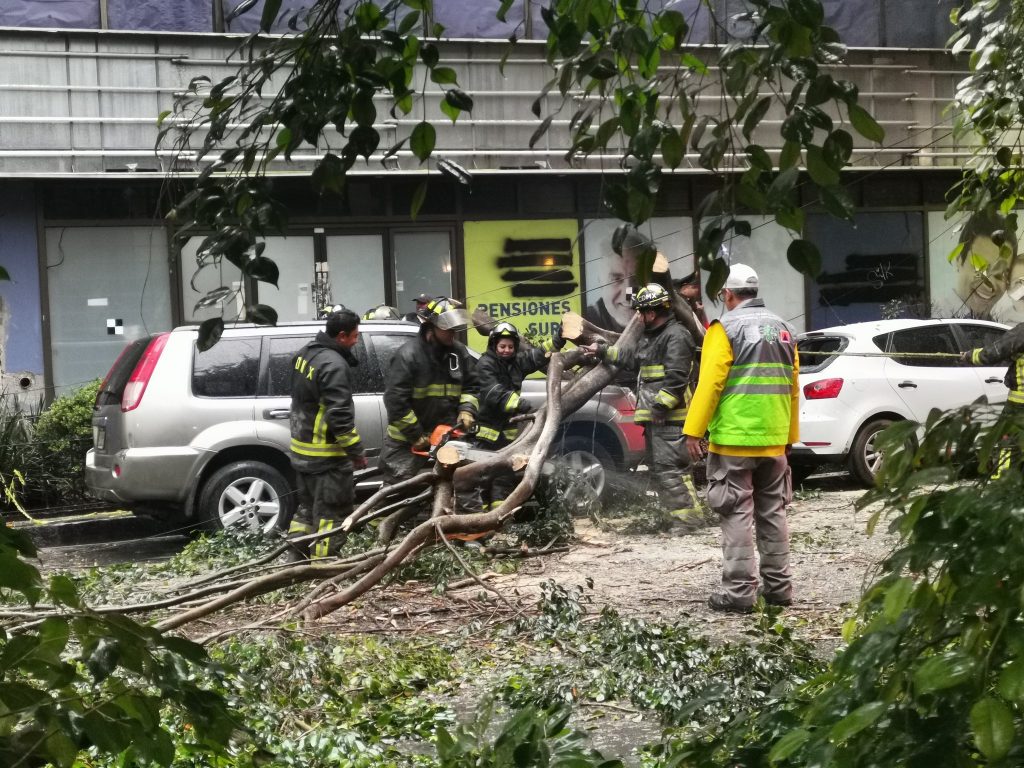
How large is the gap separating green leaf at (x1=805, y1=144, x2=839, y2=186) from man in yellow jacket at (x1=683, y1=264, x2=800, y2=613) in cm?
512

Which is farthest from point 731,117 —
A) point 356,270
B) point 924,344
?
point 356,270

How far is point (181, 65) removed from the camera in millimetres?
16016

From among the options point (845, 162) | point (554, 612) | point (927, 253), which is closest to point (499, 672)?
point (554, 612)

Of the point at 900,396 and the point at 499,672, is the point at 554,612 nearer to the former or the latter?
the point at 499,672

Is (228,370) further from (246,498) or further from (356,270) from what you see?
(356,270)

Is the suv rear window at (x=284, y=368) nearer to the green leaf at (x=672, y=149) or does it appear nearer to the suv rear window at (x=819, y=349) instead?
the suv rear window at (x=819, y=349)

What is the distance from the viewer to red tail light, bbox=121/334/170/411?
427 inches

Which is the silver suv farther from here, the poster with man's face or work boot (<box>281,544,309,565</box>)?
the poster with man's face

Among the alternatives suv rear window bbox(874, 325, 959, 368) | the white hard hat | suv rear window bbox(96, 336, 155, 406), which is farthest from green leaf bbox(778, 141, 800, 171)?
suv rear window bbox(874, 325, 959, 368)

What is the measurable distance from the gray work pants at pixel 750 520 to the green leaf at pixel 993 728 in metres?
6.05

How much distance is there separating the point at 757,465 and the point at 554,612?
1.48 metres

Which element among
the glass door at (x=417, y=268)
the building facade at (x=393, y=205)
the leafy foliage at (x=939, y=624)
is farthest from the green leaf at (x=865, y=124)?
the glass door at (x=417, y=268)

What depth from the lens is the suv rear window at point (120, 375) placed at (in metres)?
11.2

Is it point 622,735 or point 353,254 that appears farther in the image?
point 353,254
